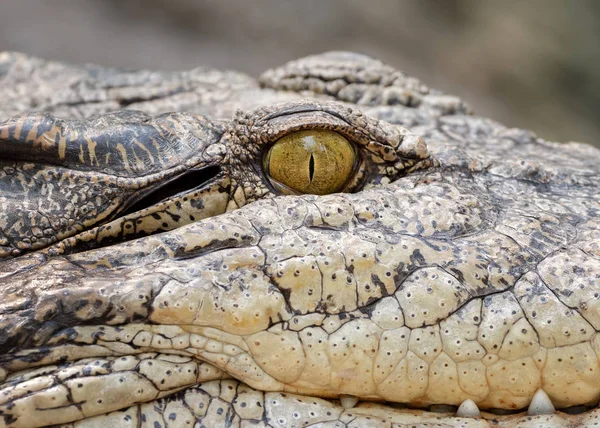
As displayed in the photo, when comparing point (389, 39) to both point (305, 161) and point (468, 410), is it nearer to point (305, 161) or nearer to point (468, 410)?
point (305, 161)

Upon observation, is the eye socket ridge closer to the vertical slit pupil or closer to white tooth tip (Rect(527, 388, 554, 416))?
the vertical slit pupil

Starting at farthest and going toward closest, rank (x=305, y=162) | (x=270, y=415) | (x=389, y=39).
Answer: (x=389, y=39) < (x=305, y=162) < (x=270, y=415)

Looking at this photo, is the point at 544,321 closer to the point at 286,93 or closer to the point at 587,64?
the point at 286,93

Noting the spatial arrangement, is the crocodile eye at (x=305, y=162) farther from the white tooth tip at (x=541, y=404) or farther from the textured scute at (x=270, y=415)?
the white tooth tip at (x=541, y=404)

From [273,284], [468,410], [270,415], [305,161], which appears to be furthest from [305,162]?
[468,410]

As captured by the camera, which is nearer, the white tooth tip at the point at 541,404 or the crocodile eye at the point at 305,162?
the white tooth tip at the point at 541,404

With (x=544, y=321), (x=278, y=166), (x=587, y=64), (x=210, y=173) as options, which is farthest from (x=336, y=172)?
(x=587, y=64)

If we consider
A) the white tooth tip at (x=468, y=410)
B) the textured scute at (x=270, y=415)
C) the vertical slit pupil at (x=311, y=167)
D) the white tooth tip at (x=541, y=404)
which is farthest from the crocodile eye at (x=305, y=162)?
the white tooth tip at (x=541, y=404)
